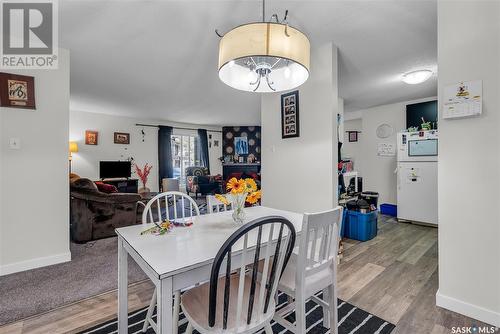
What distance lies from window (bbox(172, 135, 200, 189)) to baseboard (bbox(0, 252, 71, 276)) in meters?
5.12

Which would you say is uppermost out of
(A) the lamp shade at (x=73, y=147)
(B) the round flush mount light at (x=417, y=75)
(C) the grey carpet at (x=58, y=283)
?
(B) the round flush mount light at (x=417, y=75)

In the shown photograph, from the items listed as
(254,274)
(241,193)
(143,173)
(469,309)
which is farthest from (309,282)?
(143,173)

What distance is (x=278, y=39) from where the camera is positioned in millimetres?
1224

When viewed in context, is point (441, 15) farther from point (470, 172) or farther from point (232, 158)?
point (232, 158)

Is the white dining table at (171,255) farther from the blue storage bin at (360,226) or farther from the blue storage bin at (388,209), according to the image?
the blue storage bin at (388,209)

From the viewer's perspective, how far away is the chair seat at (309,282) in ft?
4.34

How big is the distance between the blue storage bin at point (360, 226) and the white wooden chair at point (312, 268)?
6.54ft

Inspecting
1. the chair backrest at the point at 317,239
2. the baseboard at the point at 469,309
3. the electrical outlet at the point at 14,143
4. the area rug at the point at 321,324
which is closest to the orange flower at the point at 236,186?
the chair backrest at the point at 317,239

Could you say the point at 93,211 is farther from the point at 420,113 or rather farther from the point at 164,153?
the point at 420,113

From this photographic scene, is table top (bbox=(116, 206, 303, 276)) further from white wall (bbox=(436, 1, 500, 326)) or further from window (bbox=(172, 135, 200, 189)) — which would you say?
window (bbox=(172, 135, 200, 189))

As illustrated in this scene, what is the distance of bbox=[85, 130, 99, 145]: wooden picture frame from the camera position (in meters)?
5.93

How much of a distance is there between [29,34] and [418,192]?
556 centimetres

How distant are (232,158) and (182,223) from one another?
22.4 ft

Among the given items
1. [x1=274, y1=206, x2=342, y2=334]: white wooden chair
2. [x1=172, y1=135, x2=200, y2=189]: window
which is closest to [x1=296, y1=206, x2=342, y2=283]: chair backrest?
[x1=274, y1=206, x2=342, y2=334]: white wooden chair
